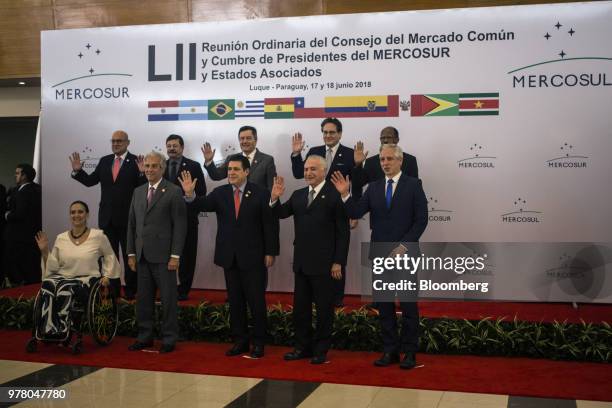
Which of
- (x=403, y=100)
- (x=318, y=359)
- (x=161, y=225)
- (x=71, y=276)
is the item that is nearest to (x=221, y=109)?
(x=403, y=100)

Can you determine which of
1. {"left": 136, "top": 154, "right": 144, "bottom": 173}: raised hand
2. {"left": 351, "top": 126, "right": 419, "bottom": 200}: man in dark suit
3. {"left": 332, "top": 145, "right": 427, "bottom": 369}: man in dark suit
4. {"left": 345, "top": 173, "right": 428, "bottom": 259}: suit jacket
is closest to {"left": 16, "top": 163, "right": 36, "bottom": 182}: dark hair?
{"left": 136, "top": 154, "right": 144, "bottom": 173}: raised hand

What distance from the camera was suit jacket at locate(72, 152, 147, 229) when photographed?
734 cm

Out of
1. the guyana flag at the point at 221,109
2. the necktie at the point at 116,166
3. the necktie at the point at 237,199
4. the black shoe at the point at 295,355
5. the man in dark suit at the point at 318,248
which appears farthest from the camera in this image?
the guyana flag at the point at 221,109

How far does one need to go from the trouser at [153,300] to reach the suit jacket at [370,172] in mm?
1917

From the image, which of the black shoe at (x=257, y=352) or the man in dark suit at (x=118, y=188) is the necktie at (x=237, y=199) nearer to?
the black shoe at (x=257, y=352)

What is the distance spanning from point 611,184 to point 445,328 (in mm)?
2416

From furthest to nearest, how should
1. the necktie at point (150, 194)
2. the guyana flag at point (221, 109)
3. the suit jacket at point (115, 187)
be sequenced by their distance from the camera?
the guyana flag at point (221, 109) < the suit jacket at point (115, 187) < the necktie at point (150, 194)

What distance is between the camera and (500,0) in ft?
26.8

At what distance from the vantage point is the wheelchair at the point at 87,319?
19.4ft

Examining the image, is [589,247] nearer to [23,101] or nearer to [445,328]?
[445,328]

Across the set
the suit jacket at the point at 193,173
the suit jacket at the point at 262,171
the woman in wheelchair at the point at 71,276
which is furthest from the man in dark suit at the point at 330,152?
the woman in wheelchair at the point at 71,276

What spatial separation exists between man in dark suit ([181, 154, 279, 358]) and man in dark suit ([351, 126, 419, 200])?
1316 mm

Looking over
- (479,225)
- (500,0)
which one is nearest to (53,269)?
(479,225)

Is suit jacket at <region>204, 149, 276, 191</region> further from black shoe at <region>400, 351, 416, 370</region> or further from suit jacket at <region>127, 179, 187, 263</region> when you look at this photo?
black shoe at <region>400, 351, 416, 370</region>
